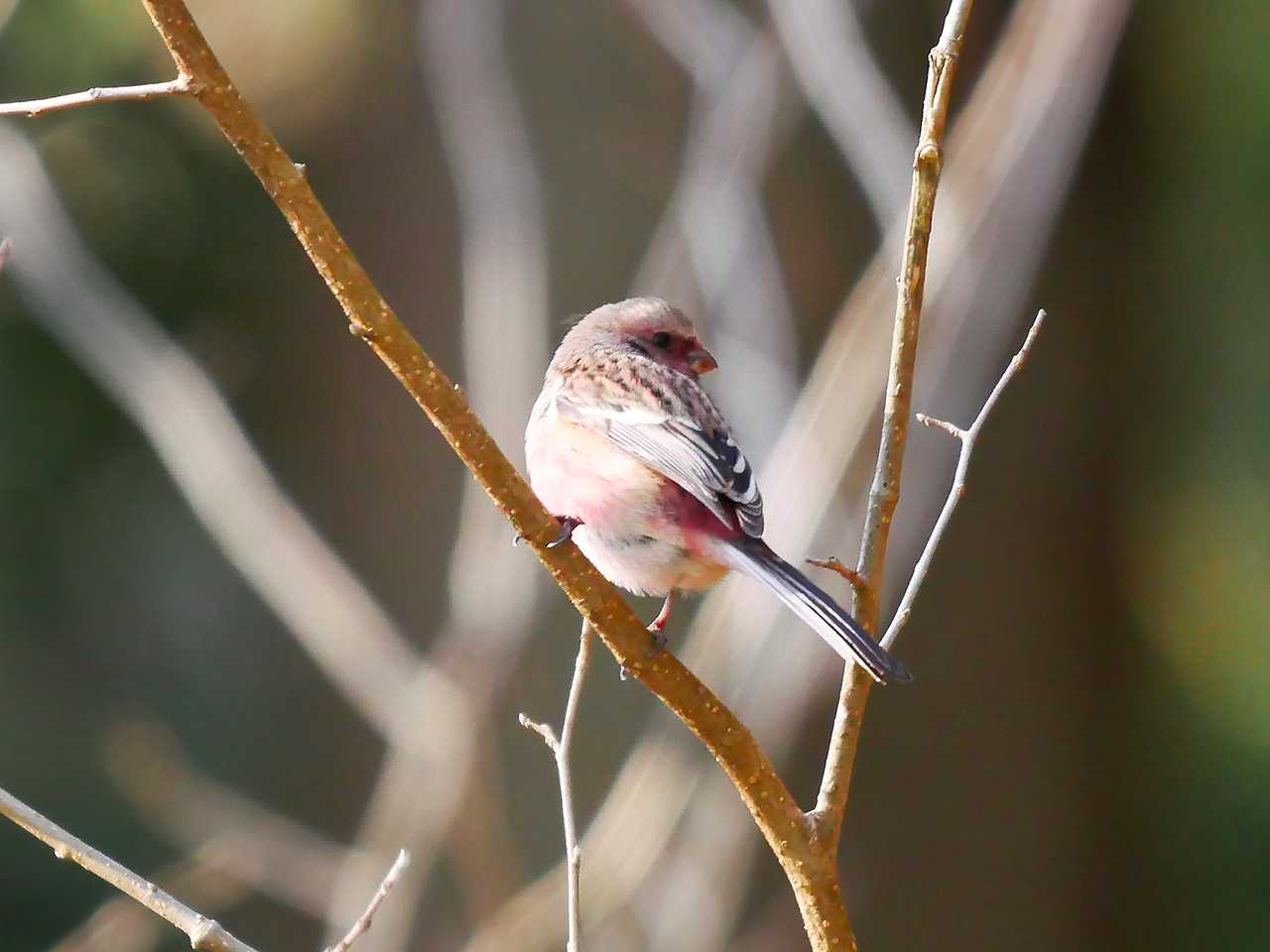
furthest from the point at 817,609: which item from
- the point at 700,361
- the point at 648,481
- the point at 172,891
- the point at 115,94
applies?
the point at 172,891

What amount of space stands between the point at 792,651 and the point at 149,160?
10.1 ft

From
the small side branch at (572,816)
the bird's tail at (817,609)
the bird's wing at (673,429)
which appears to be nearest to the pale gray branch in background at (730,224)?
the bird's wing at (673,429)

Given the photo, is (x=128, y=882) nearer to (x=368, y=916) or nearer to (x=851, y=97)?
(x=368, y=916)

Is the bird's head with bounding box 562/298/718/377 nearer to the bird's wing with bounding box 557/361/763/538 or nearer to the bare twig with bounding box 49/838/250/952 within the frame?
the bird's wing with bounding box 557/361/763/538

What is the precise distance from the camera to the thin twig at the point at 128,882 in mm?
1938

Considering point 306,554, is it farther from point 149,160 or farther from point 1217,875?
point 1217,875

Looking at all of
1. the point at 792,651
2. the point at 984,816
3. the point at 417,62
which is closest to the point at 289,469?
the point at 417,62

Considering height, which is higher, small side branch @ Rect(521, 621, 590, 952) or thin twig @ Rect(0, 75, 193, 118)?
thin twig @ Rect(0, 75, 193, 118)

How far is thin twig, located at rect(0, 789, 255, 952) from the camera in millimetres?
1938

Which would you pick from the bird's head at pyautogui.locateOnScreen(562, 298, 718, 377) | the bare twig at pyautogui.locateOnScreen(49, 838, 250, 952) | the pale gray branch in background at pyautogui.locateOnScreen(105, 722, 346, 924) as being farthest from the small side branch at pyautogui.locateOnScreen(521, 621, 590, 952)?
the pale gray branch in background at pyautogui.locateOnScreen(105, 722, 346, 924)

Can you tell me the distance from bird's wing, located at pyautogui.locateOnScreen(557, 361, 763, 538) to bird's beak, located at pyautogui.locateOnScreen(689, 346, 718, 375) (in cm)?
18

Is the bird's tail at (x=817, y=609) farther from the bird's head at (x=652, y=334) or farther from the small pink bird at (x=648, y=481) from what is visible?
the bird's head at (x=652, y=334)

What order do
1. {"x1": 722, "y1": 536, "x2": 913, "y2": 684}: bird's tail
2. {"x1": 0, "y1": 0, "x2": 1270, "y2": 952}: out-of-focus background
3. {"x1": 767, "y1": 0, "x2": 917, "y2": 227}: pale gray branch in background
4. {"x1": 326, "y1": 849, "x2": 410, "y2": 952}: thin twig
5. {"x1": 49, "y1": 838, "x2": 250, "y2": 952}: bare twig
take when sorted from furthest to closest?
1. {"x1": 767, "y1": 0, "x2": 917, "y2": 227}: pale gray branch in background
2. {"x1": 0, "y1": 0, "x2": 1270, "y2": 952}: out-of-focus background
3. {"x1": 49, "y1": 838, "x2": 250, "y2": 952}: bare twig
4. {"x1": 722, "y1": 536, "x2": 913, "y2": 684}: bird's tail
5. {"x1": 326, "y1": 849, "x2": 410, "y2": 952}: thin twig

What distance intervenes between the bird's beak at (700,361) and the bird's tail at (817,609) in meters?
0.91
